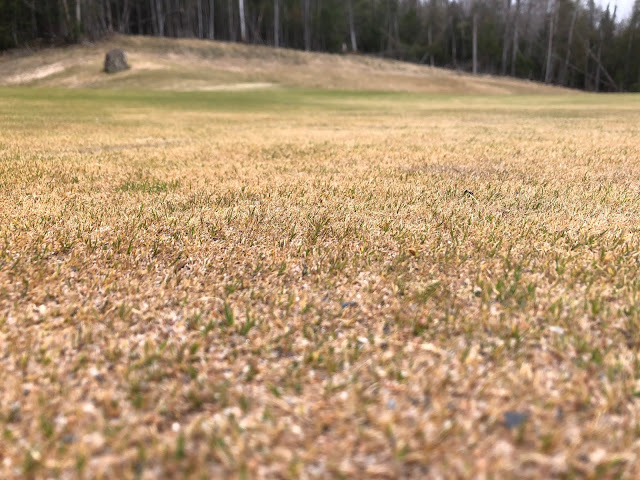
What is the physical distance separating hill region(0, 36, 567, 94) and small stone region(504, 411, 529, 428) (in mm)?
Answer: 34731

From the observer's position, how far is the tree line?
206 ft

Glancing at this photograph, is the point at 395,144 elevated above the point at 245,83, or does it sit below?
below

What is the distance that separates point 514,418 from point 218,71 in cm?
4470

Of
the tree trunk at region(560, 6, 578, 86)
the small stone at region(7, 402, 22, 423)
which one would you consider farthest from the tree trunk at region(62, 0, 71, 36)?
the tree trunk at region(560, 6, 578, 86)

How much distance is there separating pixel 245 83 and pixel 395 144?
3319 cm

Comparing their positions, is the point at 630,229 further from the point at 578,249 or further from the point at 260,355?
the point at 260,355

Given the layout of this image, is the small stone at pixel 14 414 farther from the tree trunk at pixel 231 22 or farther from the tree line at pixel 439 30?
the tree trunk at pixel 231 22

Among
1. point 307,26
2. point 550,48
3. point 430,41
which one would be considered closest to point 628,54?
point 550,48

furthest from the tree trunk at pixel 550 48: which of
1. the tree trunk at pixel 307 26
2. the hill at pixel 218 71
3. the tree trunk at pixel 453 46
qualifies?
the tree trunk at pixel 307 26

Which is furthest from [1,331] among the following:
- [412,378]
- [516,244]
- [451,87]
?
[451,87]

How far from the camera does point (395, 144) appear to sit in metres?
7.93

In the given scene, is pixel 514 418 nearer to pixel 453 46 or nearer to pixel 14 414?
pixel 14 414

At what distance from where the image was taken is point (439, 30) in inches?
2869

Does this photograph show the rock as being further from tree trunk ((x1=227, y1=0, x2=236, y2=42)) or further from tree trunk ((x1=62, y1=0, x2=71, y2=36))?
tree trunk ((x1=227, y1=0, x2=236, y2=42))
